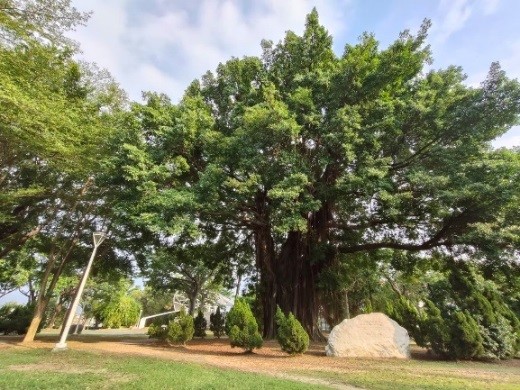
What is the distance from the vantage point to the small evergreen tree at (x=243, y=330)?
31.9 feet

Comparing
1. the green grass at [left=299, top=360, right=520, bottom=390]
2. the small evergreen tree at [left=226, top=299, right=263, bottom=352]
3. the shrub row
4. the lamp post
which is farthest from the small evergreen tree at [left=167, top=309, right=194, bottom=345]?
the green grass at [left=299, top=360, right=520, bottom=390]

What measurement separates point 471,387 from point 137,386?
17.6 ft

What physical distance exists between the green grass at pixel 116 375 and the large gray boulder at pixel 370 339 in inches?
161

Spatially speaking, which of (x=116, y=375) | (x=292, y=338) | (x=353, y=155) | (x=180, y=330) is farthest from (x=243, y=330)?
(x=353, y=155)

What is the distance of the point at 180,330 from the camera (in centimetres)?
1131

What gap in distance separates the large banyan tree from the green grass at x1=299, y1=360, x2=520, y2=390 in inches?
167

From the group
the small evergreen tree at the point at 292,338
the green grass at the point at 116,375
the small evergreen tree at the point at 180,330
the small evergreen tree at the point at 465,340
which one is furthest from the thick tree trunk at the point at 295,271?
the green grass at the point at 116,375

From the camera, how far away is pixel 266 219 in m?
13.4

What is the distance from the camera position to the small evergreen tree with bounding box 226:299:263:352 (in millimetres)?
9727

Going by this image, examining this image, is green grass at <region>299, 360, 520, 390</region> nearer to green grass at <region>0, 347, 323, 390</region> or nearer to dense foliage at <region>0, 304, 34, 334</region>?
green grass at <region>0, 347, 323, 390</region>

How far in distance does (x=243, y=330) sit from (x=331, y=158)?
6540mm

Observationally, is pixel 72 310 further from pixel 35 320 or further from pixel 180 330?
pixel 180 330

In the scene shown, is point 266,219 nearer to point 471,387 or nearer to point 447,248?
point 447,248

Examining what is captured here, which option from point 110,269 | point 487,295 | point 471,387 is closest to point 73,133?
point 110,269
